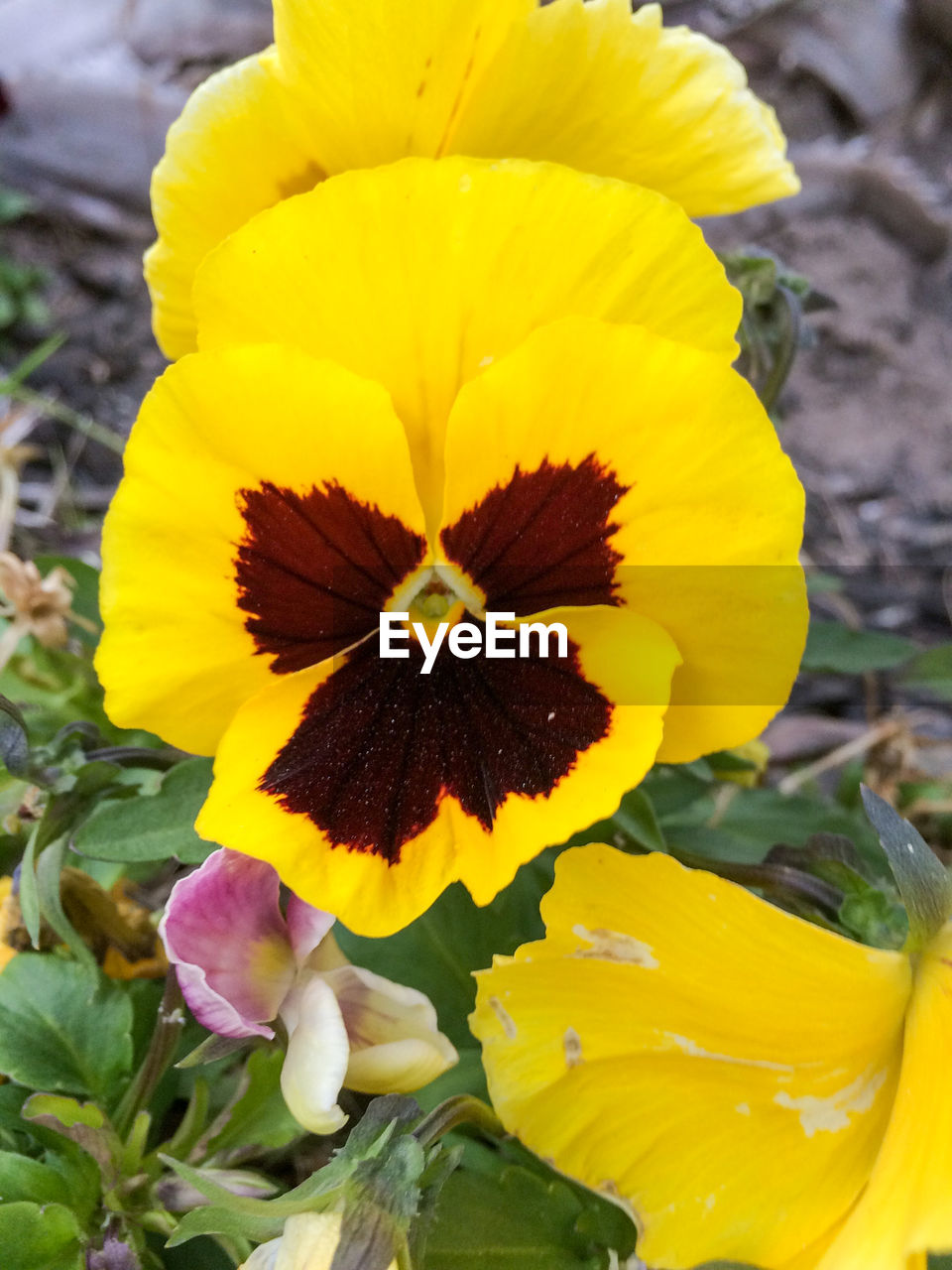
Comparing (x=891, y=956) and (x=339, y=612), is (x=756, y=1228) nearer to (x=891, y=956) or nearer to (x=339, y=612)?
(x=891, y=956)

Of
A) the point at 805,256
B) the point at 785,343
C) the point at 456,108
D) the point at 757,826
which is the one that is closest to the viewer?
the point at 456,108

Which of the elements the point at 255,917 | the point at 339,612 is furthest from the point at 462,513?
the point at 255,917

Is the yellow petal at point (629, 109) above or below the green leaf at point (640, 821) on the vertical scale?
above

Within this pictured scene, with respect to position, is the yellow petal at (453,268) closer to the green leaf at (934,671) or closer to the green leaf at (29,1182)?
the green leaf at (29,1182)

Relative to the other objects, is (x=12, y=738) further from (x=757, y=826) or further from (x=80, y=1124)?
(x=757, y=826)

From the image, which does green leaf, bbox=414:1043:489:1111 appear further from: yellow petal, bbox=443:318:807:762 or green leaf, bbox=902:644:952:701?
green leaf, bbox=902:644:952:701

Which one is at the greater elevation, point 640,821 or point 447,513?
point 447,513

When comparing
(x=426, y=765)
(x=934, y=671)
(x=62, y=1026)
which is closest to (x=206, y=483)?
(x=426, y=765)

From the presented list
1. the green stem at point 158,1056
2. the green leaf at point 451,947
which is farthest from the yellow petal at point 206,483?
the green leaf at point 451,947
